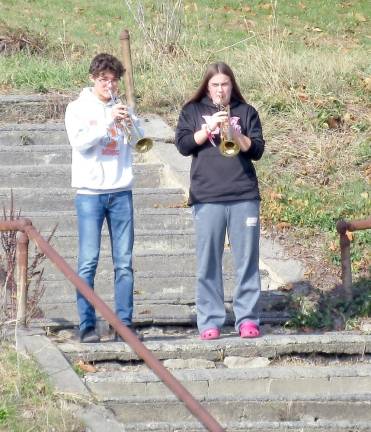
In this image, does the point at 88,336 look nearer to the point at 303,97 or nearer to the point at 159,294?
the point at 159,294

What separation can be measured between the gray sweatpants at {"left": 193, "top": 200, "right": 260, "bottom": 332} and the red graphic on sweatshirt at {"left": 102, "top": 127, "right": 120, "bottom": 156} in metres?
0.61

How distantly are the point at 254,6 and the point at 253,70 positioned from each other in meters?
6.66

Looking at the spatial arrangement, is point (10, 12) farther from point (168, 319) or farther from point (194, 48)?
point (168, 319)

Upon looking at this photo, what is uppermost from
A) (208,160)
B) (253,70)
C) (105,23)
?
(105,23)

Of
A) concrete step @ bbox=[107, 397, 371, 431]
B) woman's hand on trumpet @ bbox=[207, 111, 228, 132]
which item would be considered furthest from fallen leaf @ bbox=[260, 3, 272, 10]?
concrete step @ bbox=[107, 397, 371, 431]

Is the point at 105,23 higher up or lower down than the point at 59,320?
higher up

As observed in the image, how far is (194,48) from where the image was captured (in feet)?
47.3

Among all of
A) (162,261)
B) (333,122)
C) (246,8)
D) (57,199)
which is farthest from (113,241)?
(246,8)

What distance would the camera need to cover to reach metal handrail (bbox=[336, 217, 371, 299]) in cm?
788

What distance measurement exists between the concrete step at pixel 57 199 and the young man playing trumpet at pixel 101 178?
315 centimetres

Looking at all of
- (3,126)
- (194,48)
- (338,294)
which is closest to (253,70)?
(194,48)

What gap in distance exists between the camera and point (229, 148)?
6.72 meters

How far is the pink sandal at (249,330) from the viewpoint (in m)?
6.99

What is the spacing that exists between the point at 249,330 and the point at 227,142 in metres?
1.21
